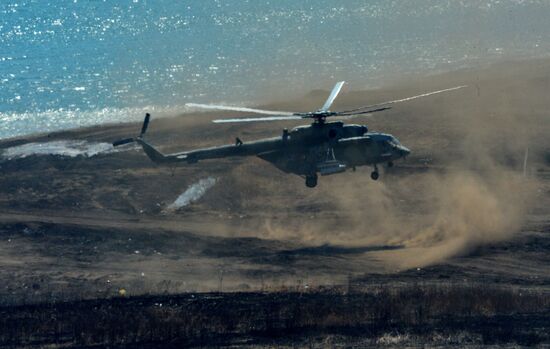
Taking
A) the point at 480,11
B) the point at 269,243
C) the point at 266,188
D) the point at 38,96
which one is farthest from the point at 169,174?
the point at 480,11

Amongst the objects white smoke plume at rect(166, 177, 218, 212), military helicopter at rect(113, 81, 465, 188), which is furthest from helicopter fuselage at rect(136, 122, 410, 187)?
white smoke plume at rect(166, 177, 218, 212)

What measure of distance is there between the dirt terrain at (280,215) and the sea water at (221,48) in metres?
15.5

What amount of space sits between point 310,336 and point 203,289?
20.8 ft

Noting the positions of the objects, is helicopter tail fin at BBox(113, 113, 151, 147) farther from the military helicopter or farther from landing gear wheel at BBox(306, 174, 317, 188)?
landing gear wheel at BBox(306, 174, 317, 188)

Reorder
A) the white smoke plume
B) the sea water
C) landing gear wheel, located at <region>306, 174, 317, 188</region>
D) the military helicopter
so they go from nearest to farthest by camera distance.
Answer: the military helicopter < landing gear wheel, located at <region>306, 174, 317, 188</region> < the white smoke plume < the sea water

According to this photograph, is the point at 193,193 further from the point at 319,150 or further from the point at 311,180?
the point at 319,150

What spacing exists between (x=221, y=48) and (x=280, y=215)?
177 ft

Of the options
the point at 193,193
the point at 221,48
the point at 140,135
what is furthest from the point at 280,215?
the point at 221,48

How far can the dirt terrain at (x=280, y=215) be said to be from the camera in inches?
1312

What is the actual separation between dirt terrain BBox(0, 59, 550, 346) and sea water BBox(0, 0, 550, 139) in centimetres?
1551

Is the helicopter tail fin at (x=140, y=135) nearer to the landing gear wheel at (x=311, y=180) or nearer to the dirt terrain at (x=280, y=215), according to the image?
the dirt terrain at (x=280, y=215)

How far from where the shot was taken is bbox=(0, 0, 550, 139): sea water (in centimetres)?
7156

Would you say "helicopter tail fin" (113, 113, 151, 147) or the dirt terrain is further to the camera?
"helicopter tail fin" (113, 113, 151, 147)

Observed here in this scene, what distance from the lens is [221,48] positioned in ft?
303
